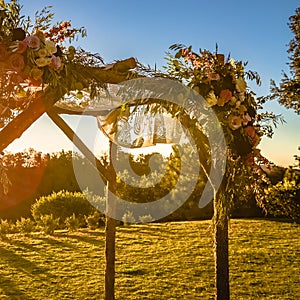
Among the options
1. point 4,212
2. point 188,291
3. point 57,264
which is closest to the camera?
point 188,291

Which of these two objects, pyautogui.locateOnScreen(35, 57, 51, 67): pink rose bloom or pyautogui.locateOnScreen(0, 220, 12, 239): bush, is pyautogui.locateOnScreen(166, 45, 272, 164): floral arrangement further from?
pyautogui.locateOnScreen(0, 220, 12, 239): bush

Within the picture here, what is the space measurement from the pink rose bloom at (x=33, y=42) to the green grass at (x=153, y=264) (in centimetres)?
583

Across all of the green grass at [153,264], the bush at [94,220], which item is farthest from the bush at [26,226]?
the bush at [94,220]

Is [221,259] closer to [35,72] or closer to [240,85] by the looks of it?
[240,85]

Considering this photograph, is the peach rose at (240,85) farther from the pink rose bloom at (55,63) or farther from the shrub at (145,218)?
the shrub at (145,218)

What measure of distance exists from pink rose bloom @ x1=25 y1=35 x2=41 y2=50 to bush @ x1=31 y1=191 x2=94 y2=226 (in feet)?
37.1

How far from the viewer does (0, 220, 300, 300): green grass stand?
9.01 meters

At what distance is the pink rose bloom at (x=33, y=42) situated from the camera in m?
3.74

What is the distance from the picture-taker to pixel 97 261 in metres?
10.9

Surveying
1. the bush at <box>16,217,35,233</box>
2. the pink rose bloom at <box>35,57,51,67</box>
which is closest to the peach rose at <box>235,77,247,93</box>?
the pink rose bloom at <box>35,57,51,67</box>

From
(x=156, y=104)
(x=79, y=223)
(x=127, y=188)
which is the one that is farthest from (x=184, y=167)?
(x=156, y=104)

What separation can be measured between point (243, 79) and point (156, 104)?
0.81 m

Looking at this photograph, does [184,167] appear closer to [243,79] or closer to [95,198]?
[95,198]

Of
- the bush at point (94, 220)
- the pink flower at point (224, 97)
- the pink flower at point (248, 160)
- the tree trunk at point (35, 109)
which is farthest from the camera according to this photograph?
the bush at point (94, 220)
